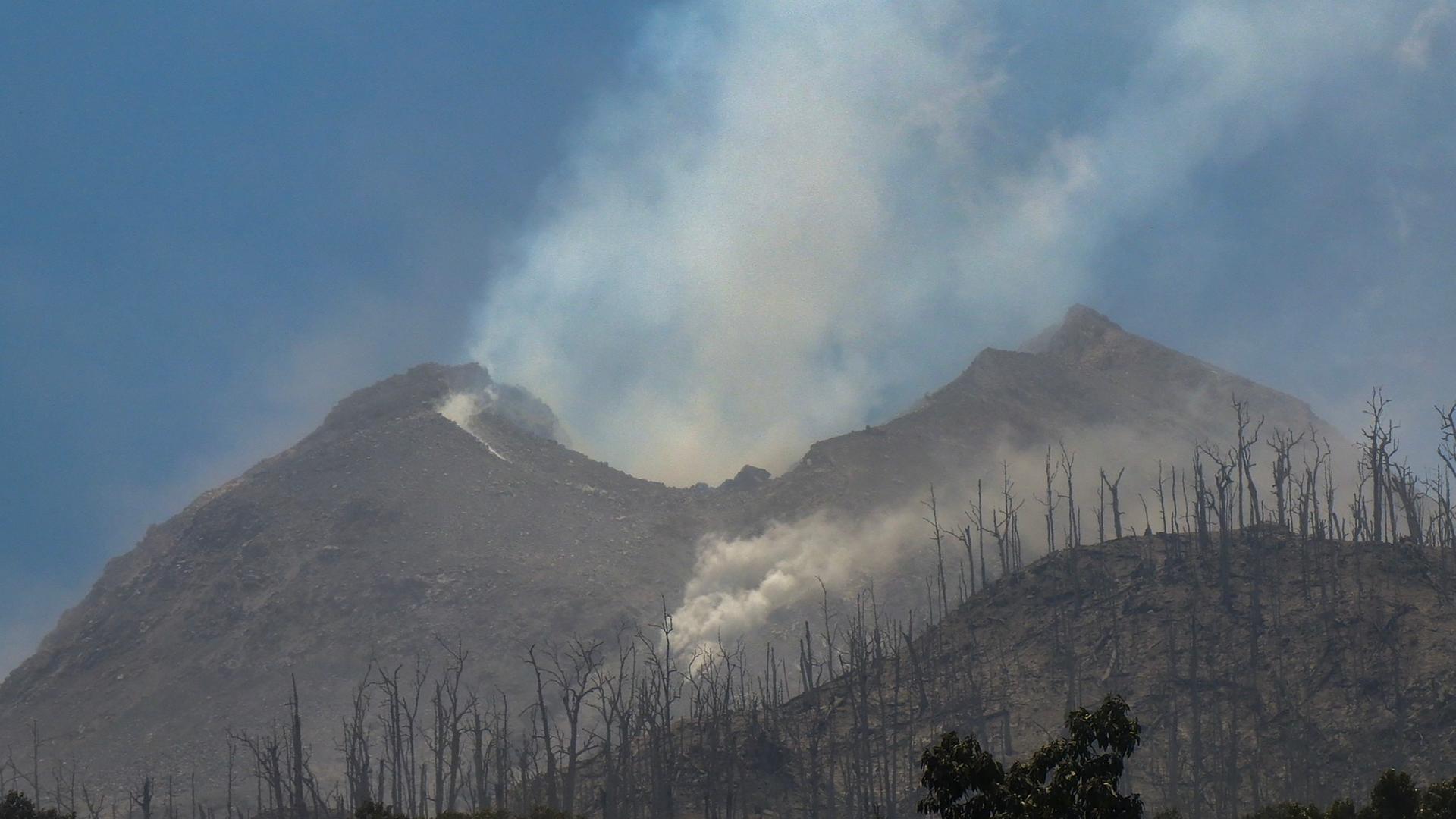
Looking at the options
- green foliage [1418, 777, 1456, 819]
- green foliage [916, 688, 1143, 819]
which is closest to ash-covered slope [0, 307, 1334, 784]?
green foliage [1418, 777, 1456, 819]

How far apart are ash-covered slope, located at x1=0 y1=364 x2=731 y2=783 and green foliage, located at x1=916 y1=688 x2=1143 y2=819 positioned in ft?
432

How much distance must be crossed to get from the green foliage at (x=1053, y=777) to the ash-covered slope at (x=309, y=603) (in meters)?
132

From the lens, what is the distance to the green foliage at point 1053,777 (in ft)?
70.7

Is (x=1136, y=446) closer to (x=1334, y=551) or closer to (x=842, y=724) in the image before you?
(x=1334, y=551)

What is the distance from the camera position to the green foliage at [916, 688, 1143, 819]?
70.7 ft

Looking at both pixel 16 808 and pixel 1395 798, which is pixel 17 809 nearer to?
pixel 16 808

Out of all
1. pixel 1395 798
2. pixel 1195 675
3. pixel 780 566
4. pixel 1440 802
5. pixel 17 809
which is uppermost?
pixel 780 566

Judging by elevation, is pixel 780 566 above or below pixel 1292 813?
above

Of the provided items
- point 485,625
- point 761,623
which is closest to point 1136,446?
point 761,623

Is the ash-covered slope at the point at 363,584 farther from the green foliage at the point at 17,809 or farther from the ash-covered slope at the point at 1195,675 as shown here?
the green foliage at the point at 17,809

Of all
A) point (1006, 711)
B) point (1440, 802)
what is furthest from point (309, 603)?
point (1440, 802)

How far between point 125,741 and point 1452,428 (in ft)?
438

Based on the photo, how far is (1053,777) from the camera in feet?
70.5

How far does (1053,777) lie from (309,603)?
528 feet
